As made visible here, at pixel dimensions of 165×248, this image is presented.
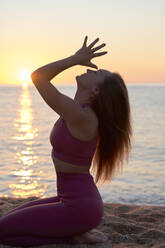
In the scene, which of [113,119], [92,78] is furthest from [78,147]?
[92,78]

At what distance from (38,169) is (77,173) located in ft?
31.5

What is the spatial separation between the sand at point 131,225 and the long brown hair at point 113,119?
3.12 ft

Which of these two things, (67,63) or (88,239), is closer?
(67,63)

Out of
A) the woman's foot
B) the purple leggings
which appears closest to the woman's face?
the purple leggings

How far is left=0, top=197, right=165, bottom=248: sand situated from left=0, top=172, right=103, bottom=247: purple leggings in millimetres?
208

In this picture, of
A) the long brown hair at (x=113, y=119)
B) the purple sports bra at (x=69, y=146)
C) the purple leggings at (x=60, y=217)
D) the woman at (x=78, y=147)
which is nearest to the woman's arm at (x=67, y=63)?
the woman at (x=78, y=147)

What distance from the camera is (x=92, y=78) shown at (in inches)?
159

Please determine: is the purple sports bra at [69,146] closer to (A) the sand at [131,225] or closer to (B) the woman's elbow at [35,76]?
(B) the woman's elbow at [35,76]

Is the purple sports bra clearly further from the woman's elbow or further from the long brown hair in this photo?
the woman's elbow

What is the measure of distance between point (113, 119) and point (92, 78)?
1.50ft

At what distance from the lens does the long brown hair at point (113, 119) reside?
3910mm

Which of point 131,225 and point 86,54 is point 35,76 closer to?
point 86,54

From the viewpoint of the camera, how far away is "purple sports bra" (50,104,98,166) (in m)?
3.97

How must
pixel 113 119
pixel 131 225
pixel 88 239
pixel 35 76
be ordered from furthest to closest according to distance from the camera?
pixel 131 225
pixel 88 239
pixel 113 119
pixel 35 76
